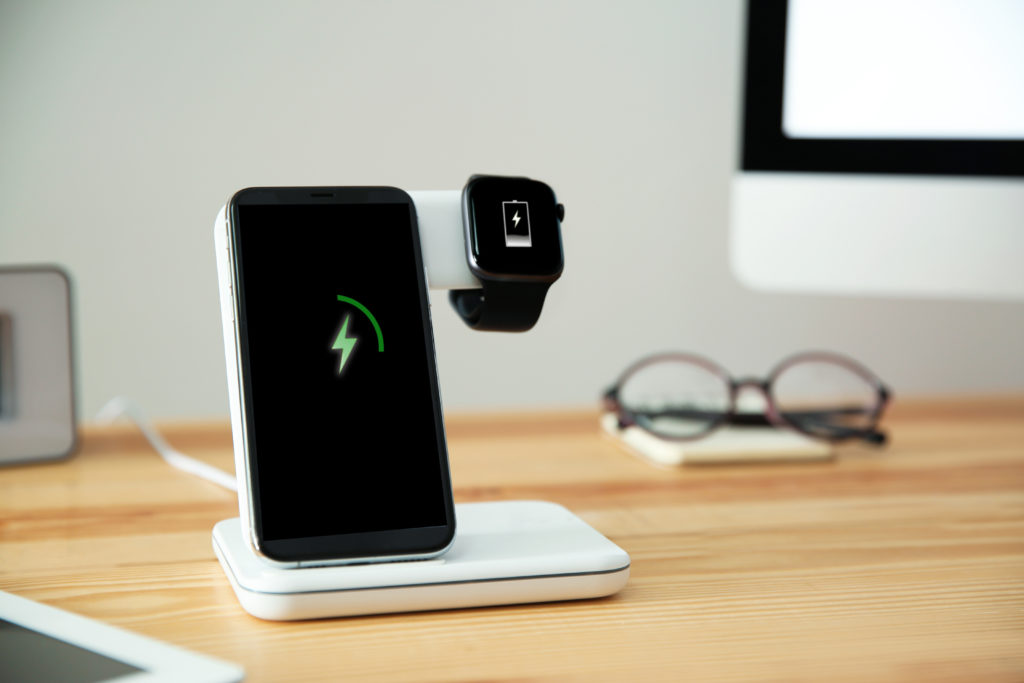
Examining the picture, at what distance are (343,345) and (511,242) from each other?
10 centimetres

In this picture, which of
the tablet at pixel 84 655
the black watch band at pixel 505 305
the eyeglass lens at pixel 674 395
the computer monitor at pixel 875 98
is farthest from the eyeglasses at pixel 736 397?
the tablet at pixel 84 655

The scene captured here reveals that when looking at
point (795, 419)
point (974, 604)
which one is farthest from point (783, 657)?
point (795, 419)

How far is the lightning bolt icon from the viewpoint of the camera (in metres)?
0.40

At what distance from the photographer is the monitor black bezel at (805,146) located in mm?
706

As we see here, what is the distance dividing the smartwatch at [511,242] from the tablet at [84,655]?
0.21m

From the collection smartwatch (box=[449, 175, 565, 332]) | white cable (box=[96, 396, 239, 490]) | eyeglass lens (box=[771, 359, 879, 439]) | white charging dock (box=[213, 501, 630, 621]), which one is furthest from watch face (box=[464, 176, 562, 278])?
eyeglass lens (box=[771, 359, 879, 439])

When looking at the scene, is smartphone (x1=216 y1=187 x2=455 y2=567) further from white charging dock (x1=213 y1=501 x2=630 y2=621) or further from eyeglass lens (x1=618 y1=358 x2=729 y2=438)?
eyeglass lens (x1=618 y1=358 x2=729 y2=438)

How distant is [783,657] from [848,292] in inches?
28.9

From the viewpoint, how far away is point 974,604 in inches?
15.6

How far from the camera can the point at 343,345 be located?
406 mm

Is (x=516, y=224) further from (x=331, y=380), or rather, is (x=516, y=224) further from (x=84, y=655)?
(x=84, y=655)

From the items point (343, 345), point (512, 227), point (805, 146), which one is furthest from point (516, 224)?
point (805, 146)

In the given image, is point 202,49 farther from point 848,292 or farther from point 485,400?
point 848,292

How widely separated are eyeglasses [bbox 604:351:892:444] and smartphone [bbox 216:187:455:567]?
0.33 metres
